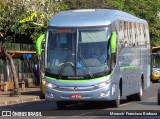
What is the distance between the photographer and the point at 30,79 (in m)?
51.4

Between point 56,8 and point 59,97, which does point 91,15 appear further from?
point 56,8

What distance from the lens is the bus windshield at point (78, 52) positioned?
945 inches

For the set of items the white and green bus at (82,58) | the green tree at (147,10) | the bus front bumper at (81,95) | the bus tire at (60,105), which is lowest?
the green tree at (147,10)

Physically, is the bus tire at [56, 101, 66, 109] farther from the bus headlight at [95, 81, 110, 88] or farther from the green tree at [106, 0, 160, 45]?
the green tree at [106, 0, 160, 45]

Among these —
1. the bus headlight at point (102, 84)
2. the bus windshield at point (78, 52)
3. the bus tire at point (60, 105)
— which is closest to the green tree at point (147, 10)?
the bus tire at point (60, 105)

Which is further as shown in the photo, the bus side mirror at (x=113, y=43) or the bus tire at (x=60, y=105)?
the bus tire at (x=60, y=105)

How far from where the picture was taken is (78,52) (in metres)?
24.1

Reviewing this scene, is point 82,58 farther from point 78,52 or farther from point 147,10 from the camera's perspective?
point 147,10

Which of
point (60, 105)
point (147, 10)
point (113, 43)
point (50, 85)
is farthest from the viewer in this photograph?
point (147, 10)

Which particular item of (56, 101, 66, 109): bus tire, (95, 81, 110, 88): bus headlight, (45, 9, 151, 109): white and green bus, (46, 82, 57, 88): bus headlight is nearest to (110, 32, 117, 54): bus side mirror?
(45, 9, 151, 109): white and green bus

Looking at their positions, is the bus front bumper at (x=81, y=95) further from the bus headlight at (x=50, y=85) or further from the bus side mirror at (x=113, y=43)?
the bus side mirror at (x=113, y=43)

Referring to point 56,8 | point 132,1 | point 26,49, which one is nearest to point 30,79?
point 26,49

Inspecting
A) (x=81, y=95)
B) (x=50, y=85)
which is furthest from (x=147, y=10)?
(x=81, y=95)

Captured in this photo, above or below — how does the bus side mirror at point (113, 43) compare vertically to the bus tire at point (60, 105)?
above
